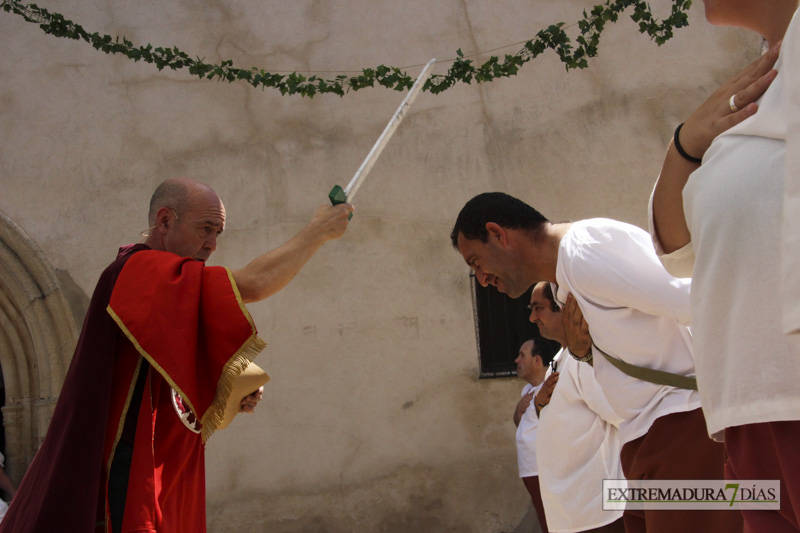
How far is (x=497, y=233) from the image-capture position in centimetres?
315

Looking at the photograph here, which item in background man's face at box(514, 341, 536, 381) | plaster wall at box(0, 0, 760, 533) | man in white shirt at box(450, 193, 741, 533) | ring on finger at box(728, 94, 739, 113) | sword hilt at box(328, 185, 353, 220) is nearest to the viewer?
ring on finger at box(728, 94, 739, 113)

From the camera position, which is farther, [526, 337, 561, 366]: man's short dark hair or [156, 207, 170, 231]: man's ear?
[526, 337, 561, 366]: man's short dark hair

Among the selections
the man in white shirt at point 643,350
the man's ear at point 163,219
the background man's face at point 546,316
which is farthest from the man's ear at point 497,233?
the man's ear at point 163,219

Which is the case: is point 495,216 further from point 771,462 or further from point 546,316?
point 771,462

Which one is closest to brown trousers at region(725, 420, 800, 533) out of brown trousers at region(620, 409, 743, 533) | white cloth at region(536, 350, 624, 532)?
brown trousers at region(620, 409, 743, 533)

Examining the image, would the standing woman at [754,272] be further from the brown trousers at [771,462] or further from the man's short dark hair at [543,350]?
the man's short dark hair at [543,350]

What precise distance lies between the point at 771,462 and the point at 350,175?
5676 mm

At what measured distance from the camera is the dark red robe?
222 centimetres

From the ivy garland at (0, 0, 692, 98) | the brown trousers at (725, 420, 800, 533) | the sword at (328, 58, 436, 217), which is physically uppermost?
the ivy garland at (0, 0, 692, 98)

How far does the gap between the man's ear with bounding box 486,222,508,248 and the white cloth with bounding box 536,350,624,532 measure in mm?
795

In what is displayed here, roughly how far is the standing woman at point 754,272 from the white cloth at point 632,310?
1092mm

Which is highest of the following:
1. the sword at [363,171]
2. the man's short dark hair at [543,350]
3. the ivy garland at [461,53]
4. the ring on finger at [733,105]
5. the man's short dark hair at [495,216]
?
the ivy garland at [461,53]

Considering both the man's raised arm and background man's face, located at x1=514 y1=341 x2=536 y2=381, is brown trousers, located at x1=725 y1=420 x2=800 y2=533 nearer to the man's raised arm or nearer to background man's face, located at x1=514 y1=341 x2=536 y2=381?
the man's raised arm

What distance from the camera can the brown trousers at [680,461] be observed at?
7.43ft
